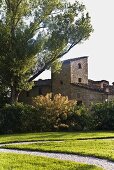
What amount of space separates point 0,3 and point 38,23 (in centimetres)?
430

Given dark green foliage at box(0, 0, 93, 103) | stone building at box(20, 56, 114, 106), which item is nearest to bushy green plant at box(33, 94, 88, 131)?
dark green foliage at box(0, 0, 93, 103)

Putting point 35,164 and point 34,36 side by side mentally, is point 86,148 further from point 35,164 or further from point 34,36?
point 34,36

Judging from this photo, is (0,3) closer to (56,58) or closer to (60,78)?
(56,58)

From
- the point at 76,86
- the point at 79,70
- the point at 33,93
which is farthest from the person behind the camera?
the point at 33,93

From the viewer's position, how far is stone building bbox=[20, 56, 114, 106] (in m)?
56.2

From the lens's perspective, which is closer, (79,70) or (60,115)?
(60,115)

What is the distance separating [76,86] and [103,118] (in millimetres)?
21382

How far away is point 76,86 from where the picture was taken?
56.6m

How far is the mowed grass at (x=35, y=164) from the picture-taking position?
532 inches

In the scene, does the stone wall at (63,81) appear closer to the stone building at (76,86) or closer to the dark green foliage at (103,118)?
the stone building at (76,86)

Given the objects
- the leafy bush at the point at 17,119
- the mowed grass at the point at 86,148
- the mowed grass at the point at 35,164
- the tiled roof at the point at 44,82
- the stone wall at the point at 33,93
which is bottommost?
the mowed grass at the point at 35,164

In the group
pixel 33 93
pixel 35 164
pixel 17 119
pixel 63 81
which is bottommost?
pixel 35 164

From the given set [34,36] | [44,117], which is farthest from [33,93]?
[44,117]

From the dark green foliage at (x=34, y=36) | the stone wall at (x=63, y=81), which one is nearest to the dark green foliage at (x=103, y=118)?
the dark green foliage at (x=34, y=36)
